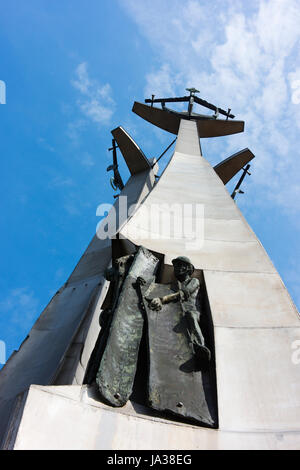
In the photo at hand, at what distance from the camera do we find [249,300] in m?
5.23

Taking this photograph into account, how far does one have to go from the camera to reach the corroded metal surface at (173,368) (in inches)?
147

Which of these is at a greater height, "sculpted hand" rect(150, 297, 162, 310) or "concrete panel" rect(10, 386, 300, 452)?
"sculpted hand" rect(150, 297, 162, 310)

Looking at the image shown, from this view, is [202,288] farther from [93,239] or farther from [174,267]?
[93,239]

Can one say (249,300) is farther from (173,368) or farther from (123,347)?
(123,347)

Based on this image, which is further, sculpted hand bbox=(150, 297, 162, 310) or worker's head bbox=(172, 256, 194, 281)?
worker's head bbox=(172, 256, 194, 281)

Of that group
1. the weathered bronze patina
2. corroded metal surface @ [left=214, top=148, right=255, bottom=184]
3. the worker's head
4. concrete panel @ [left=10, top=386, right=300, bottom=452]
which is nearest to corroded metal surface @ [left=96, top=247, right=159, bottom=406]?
the weathered bronze patina

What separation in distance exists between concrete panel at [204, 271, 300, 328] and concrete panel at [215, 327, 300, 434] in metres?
0.14

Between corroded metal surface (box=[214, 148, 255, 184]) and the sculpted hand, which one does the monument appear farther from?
corroded metal surface (box=[214, 148, 255, 184])

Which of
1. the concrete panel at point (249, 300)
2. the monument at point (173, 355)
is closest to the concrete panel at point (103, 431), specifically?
the monument at point (173, 355)

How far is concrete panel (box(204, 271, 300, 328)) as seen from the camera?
4.88 metres

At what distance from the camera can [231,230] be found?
23.2 ft

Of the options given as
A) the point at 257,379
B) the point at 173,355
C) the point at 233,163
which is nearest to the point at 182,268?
the point at 173,355

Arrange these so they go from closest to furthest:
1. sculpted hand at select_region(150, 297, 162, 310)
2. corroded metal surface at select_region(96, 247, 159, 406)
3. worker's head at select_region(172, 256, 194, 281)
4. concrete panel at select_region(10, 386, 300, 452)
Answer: concrete panel at select_region(10, 386, 300, 452)
corroded metal surface at select_region(96, 247, 159, 406)
sculpted hand at select_region(150, 297, 162, 310)
worker's head at select_region(172, 256, 194, 281)
